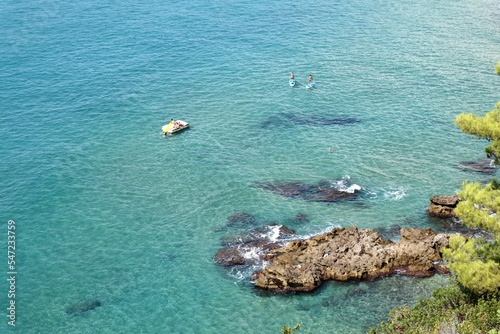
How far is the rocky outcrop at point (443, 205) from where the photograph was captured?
56781mm

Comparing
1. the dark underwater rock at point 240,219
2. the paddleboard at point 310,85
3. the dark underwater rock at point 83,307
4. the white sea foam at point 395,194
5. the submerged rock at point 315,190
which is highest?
the paddleboard at point 310,85

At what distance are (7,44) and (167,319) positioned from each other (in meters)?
74.8

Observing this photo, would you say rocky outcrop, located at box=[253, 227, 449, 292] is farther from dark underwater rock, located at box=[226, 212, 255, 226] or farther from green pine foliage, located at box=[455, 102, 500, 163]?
green pine foliage, located at box=[455, 102, 500, 163]

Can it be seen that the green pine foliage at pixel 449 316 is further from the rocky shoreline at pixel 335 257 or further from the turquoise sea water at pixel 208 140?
the rocky shoreline at pixel 335 257

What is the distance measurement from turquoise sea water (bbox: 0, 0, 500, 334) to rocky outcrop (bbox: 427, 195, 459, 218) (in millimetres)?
1350

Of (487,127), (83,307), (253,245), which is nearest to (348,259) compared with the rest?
(253,245)

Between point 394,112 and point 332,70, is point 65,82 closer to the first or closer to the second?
point 332,70

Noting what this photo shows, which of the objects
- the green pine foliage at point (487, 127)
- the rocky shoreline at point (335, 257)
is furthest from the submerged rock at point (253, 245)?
the green pine foliage at point (487, 127)

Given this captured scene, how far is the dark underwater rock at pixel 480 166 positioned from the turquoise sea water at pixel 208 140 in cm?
136

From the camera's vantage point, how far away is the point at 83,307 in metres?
48.9

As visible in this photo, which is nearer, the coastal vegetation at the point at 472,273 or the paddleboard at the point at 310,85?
the coastal vegetation at the point at 472,273

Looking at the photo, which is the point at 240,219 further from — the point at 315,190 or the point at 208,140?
the point at 208,140

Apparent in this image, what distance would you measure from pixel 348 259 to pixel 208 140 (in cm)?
3074

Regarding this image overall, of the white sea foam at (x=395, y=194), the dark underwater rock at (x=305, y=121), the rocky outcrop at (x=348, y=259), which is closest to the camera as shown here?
the rocky outcrop at (x=348, y=259)
